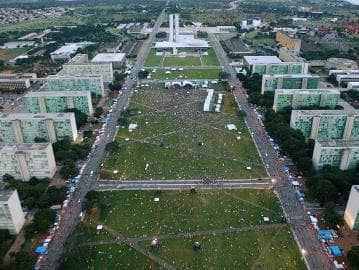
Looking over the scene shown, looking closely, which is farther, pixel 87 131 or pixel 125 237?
pixel 87 131

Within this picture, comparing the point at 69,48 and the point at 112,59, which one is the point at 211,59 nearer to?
the point at 112,59

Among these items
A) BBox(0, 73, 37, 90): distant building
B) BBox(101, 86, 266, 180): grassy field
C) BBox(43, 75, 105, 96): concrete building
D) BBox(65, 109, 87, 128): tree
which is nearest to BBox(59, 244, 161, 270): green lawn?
BBox(101, 86, 266, 180): grassy field

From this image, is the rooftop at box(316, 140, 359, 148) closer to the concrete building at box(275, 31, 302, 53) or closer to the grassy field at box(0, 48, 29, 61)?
the concrete building at box(275, 31, 302, 53)

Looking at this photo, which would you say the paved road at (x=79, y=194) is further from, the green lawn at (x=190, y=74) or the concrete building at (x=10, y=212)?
the green lawn at (x=190, y=74)

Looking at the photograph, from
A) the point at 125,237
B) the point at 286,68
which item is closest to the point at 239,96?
the point at 286,68

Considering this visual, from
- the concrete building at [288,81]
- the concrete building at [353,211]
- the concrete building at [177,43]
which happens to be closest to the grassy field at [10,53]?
the concrete building at [177,43]

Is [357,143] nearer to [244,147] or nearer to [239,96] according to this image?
[244,147]

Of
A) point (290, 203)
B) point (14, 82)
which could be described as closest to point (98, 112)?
point (14, 82)

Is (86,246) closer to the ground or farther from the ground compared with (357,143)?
closer to the ground

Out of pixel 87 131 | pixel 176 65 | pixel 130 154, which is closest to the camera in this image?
pixel 130 154
